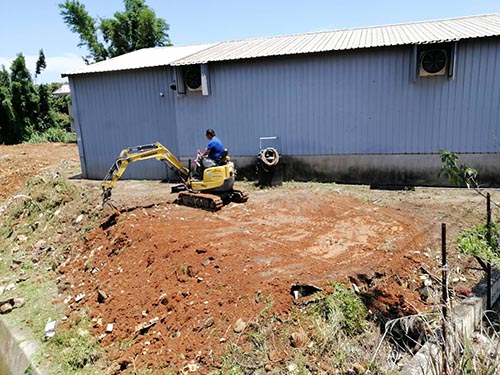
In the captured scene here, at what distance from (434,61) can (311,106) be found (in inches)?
128

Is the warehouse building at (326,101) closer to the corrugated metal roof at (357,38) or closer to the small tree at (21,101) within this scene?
the corrugated metal roof at (357,38)

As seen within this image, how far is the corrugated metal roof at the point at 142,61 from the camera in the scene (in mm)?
12998

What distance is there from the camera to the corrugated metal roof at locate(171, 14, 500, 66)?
33.0 ft

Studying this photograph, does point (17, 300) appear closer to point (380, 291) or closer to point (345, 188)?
point (380, 291)

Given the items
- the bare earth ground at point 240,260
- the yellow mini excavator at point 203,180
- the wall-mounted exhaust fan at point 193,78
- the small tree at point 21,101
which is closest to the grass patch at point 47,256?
the bare earth ground at point 240,260

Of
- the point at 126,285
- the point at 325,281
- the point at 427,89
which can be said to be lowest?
the point at 126,285

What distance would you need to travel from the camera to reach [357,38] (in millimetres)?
11719

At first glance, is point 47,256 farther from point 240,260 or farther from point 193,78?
point 193,78

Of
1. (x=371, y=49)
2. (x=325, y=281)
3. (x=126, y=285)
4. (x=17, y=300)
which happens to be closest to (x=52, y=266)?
(x=17, y=300)

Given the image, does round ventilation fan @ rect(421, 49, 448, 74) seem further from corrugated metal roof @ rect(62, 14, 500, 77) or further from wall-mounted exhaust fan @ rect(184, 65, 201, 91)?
wall-mounted exhaust fan @ rect(184, 65, 201, 91)

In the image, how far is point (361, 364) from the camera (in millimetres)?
4266

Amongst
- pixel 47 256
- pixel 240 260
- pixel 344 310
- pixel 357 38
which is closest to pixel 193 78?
pixel 357 38

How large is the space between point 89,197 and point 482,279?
907 cm

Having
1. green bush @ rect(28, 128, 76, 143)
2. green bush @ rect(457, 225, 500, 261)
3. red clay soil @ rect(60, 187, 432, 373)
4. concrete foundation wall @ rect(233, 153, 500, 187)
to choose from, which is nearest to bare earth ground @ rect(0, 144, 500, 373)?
red clay soil @ rect(60, 187, 432, 373)
